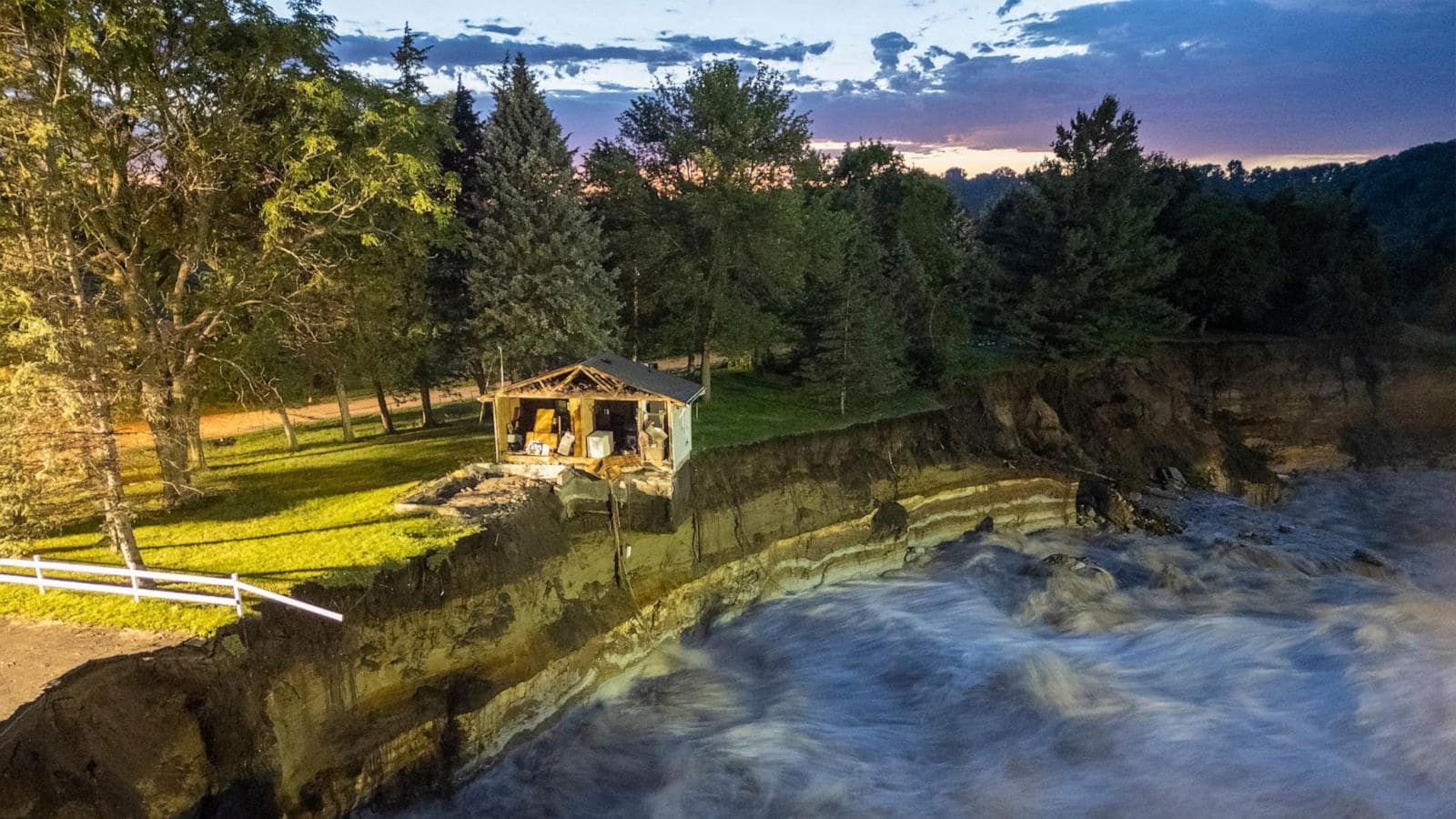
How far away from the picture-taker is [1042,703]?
15312mm

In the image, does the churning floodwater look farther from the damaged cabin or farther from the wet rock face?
the damaged cabin

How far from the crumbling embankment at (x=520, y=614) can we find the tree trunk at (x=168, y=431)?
4917 mm

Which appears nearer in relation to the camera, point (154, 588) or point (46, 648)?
point (46, 648)

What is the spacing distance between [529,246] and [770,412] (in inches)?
411

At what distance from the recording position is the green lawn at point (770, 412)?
23047mm

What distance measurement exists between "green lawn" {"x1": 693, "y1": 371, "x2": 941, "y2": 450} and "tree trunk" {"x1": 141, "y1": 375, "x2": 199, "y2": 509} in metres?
12.6

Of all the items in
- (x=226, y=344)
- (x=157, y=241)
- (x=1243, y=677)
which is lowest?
(x=1243, y=677)

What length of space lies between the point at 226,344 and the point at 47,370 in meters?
6.97

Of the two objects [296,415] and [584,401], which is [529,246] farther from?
[296,415]

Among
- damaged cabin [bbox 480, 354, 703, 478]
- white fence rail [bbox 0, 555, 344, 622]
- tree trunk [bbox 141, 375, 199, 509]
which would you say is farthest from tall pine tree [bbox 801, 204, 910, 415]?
tree trunk [bbox 141, 375, 199, 509]

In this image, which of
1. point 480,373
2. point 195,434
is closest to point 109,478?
point 195,434

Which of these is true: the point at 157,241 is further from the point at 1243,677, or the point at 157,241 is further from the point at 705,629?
the point at 1243,677

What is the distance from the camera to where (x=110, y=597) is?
39.2 ft

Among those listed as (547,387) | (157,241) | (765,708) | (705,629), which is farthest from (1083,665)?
(157,241)
